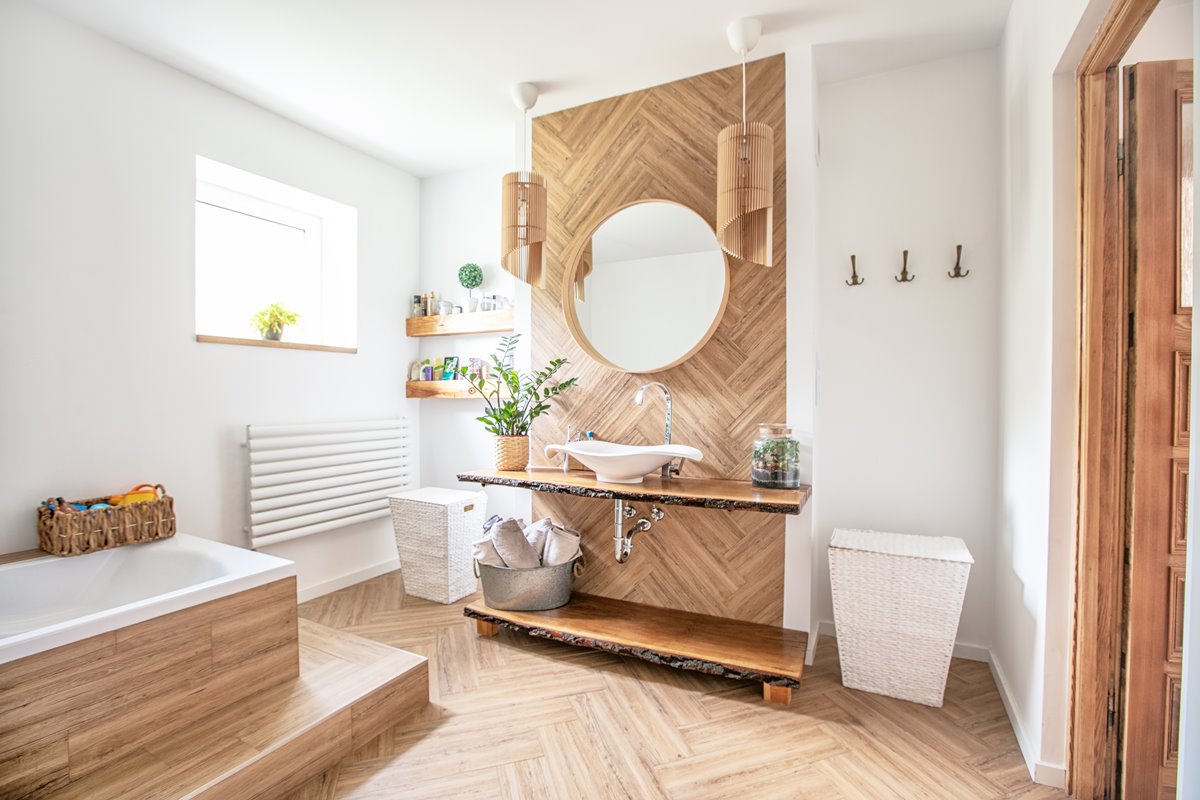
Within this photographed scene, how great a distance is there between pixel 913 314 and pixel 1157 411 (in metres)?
1.13

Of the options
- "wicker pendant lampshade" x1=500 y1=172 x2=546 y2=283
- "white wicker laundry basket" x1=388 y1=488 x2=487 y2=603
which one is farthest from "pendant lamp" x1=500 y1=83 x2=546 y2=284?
"white wicker laundry basket" x1=388 y1=488 x2=487 y2=603

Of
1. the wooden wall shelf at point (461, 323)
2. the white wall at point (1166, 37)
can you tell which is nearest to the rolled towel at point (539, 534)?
the wooden wall shelf at point (461, 323)

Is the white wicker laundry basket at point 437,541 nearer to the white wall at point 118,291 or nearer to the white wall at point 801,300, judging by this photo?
the white wall at point 118,291

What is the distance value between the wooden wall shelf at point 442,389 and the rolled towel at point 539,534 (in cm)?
101

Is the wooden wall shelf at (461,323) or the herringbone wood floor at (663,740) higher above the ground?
the wooden wall shelf at (461,323)

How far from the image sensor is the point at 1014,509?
6.87 ft

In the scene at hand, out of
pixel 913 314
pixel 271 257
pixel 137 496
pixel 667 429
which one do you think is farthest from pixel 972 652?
pixel 271 257

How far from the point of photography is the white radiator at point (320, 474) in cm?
282

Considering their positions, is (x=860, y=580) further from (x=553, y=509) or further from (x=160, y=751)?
(x=160, y=751)

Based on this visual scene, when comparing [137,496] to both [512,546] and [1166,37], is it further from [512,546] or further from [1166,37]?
[1166,37]

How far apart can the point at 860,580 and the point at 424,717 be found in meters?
1.63

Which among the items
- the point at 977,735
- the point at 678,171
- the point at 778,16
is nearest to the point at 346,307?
the point at 678,171

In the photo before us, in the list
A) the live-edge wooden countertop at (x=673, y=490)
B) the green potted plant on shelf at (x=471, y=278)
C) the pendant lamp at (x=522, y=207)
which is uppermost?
the pendant lamp at (x=522, y=207)

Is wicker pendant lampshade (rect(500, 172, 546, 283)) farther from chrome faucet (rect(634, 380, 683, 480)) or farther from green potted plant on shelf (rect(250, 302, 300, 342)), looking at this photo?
green potted plant on shelf (rect(250, 302, 300, 342))
